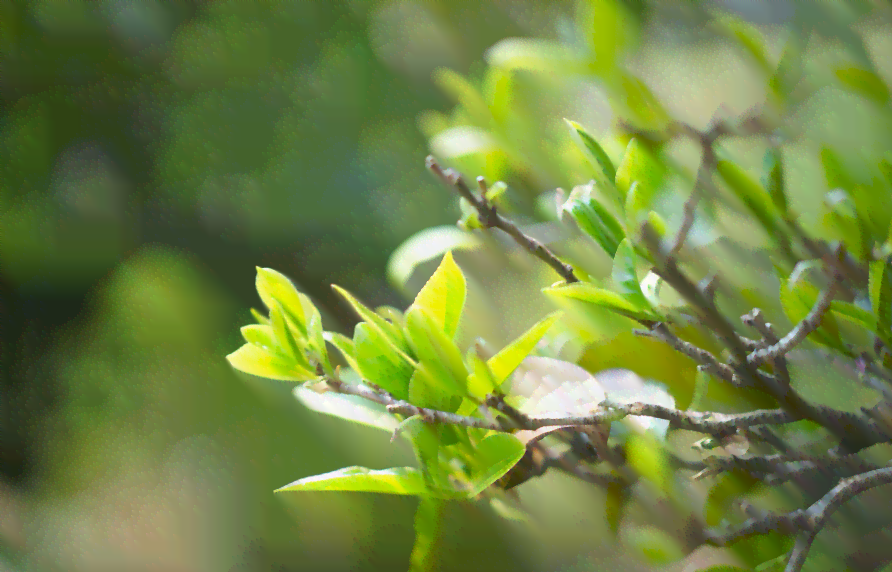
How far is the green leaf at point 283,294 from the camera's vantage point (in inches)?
6.7

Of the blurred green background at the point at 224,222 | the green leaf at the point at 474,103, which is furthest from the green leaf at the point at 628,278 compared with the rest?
the green leaf at the point at 474,103

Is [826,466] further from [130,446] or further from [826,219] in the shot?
[130,446]

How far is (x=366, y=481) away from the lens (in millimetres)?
141

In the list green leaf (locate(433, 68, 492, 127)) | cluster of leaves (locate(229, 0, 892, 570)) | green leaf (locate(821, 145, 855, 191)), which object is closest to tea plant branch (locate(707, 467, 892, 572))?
cluster of leaves (locate(229, 0, 892, 570))

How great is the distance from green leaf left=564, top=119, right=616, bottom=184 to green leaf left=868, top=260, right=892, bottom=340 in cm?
8

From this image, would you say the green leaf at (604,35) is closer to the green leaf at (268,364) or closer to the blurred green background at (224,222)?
the blurred green background at (224,222)

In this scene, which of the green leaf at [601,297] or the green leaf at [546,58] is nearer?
the green leaf at [601,297]

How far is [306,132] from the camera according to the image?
1.69 ft

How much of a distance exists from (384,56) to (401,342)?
434mm

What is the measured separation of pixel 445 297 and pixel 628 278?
52 millimetres

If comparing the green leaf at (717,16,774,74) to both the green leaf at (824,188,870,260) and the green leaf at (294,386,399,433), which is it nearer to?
the green leaf at (824,188,870,260)

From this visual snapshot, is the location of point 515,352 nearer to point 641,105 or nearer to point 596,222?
point 596,222

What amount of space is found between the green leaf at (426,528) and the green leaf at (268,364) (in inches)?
2.2

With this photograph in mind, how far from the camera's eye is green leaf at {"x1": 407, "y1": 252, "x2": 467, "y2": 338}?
16 cm
